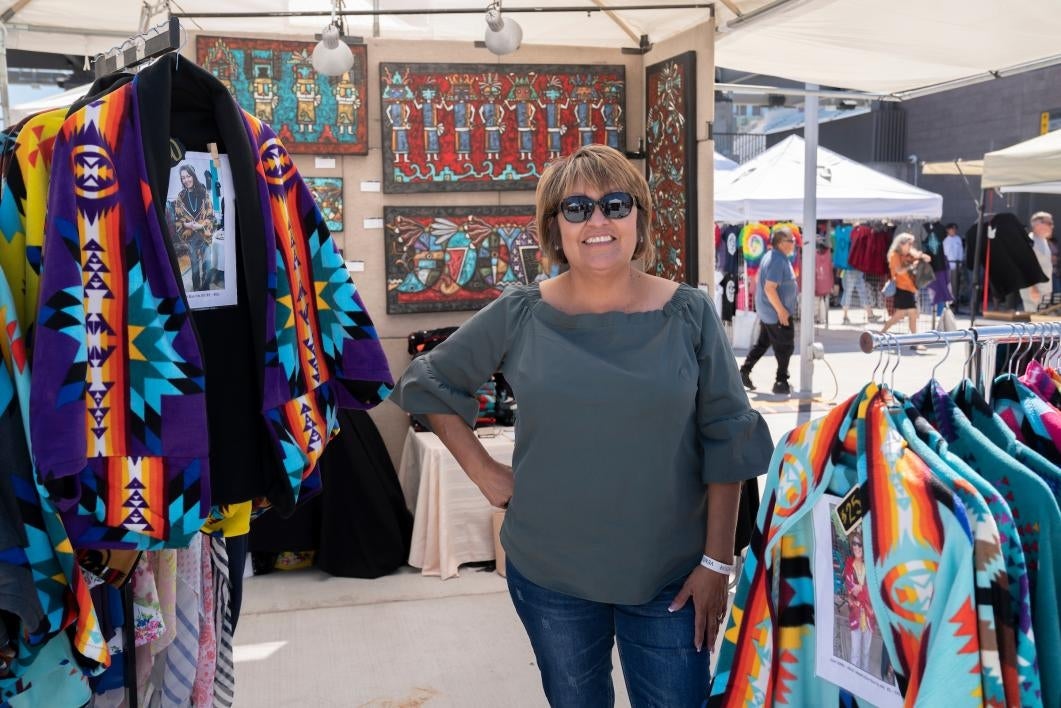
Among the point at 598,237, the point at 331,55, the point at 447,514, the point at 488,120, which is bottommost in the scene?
the point at 447,514

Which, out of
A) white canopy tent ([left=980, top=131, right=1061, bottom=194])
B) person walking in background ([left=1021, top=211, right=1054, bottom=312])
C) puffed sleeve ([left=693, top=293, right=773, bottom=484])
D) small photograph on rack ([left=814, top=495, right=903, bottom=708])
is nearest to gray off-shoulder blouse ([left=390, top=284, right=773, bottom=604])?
puffed sleeve ([left=693, top=293, right=773, bottom=484])

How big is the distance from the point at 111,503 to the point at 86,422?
12cm

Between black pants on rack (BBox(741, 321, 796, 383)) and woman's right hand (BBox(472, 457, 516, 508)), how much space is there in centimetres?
626

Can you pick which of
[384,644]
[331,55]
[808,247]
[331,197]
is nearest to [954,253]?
[808,247]

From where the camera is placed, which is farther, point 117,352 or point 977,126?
point 977,126

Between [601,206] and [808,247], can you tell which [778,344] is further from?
[601,206]

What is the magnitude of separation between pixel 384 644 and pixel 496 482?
168cm

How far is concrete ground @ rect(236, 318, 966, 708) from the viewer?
2859 millimetres

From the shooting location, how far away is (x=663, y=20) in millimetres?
3984

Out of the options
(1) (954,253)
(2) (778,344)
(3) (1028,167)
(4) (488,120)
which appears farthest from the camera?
(1) (954,253)

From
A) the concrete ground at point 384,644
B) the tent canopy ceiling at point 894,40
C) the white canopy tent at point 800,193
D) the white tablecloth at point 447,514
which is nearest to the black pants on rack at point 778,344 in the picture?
the white canopy tent at point 800,193

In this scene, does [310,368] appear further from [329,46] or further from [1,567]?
[329,46]

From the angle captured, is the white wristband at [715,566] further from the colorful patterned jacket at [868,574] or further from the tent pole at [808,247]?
the tent pole at [808,247]

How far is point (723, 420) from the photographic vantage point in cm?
160
